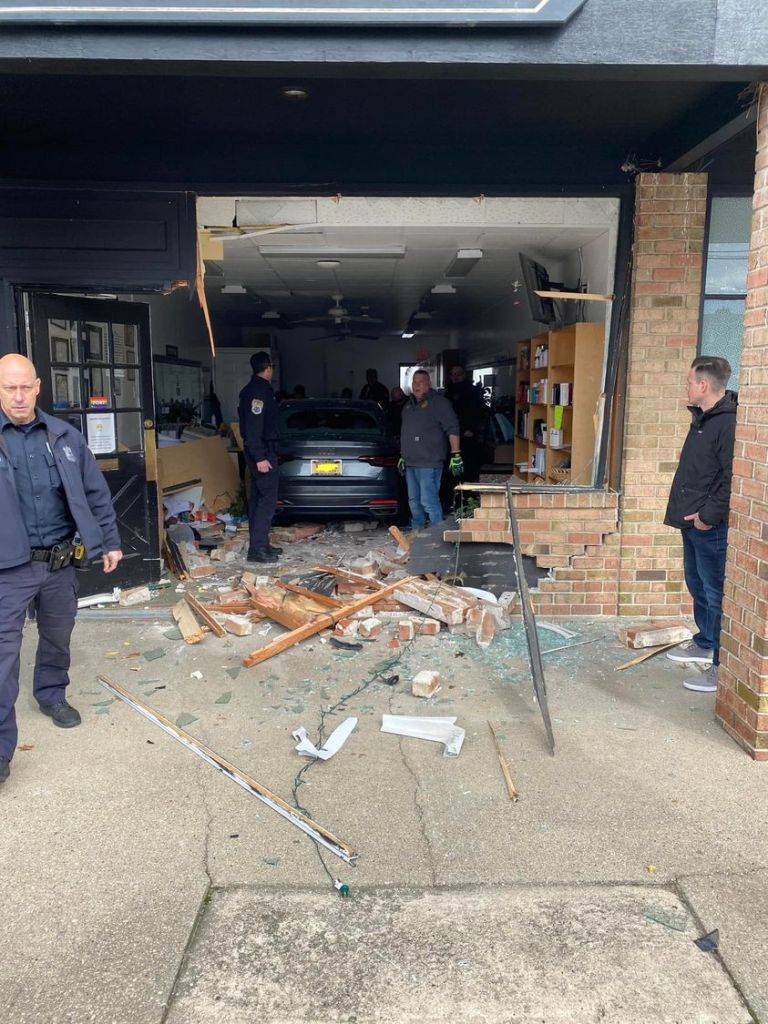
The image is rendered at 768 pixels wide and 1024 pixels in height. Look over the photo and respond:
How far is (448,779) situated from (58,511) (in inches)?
91.2

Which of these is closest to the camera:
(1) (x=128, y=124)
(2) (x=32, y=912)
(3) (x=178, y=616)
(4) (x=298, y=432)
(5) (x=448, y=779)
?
(2) (x=32, y=912)

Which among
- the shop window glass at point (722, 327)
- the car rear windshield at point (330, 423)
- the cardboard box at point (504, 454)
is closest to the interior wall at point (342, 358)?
the cardboard box at point (504, 454)

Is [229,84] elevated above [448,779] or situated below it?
above

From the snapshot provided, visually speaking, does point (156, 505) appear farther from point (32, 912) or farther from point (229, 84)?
point (32, 912)

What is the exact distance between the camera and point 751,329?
3773 mm

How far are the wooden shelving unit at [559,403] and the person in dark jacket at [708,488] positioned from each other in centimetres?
150

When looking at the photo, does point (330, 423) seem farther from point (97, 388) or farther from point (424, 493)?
point (97, 388)

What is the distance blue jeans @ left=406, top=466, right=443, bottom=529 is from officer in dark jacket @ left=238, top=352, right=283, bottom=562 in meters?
1.39

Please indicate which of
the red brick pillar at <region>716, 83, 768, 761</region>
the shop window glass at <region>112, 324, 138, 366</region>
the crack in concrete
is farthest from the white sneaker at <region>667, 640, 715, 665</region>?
the shop window glass at <region>112, 324, 138, 366</region>

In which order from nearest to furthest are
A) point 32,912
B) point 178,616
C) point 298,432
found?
point 32,912
point 178,616
point 298,432

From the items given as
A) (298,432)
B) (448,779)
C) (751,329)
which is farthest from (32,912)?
(298,432)

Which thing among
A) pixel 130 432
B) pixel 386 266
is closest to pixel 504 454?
pixel 386 266

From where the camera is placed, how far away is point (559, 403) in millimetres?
7031

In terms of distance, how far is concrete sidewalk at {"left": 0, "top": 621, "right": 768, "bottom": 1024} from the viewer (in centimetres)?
236
